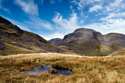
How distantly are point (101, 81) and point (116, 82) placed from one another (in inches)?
42.5

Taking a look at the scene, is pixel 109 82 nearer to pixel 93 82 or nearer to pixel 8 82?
pixel 93 82

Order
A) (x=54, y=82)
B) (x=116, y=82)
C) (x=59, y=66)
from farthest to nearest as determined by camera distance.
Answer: (x=59, y=66) → (x=54, y=82) → (x=116, y=82)

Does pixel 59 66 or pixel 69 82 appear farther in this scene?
pixel 59 66

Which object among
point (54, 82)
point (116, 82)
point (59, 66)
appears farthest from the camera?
point (59, 66)

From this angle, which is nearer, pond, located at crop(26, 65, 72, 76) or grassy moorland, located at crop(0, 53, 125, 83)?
A: grassy moorland, located at crop(0, 53, 125, 83)

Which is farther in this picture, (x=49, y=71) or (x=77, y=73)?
(x=49, y=71)

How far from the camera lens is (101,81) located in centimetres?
1602

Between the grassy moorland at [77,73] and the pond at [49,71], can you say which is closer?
the grassy moorland at [77,73]

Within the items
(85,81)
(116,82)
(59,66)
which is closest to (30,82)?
(85,81)

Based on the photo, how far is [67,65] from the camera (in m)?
37.3

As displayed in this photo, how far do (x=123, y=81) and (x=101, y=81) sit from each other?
1553 millimetres

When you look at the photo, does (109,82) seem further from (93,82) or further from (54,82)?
(54,82)

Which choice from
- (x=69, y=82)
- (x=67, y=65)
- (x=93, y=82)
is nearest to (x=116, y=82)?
(x=93, y=82)

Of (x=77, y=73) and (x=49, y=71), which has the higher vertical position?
(x=49, y=71)
